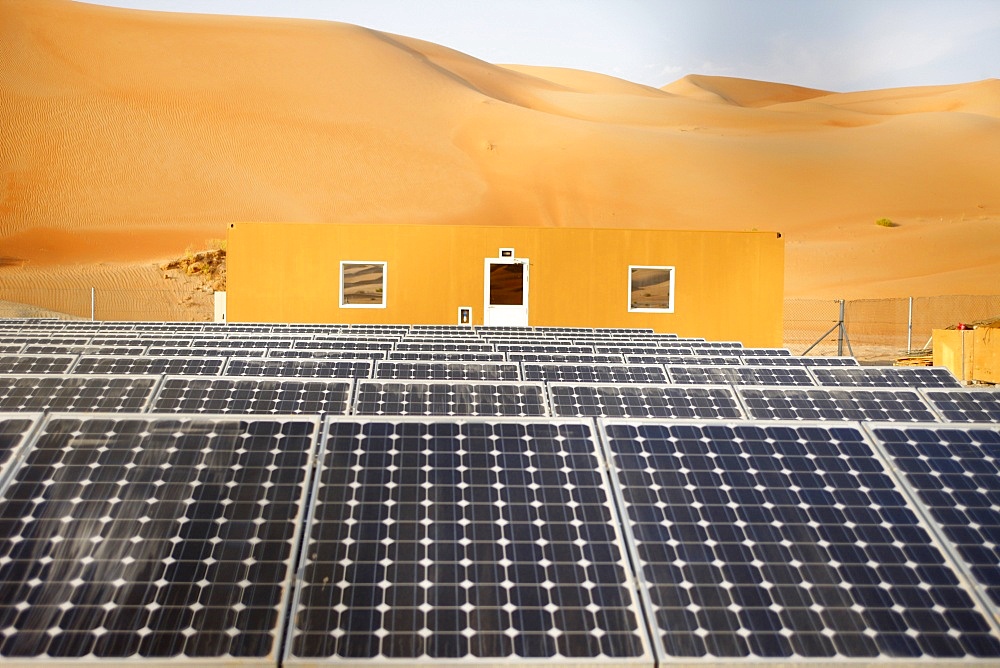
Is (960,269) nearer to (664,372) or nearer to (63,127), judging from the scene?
(664,372)

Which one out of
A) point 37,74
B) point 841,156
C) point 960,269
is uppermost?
point 37,74

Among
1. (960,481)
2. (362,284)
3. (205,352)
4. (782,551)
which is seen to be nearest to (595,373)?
(205,352)

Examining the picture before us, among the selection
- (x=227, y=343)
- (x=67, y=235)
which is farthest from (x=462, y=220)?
(x=227, y=343)

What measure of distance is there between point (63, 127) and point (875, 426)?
8811 cm

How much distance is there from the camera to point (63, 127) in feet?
256

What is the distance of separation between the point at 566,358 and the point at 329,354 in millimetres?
3604

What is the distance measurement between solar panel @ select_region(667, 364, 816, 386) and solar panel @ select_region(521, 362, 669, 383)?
0.25 metres

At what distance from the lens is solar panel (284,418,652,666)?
3.28 m

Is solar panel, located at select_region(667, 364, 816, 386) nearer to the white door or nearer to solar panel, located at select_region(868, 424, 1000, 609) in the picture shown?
solar panel, located at select_region(868, 424, 1000, 609)

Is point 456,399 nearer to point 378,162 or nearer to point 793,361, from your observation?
point 793,361

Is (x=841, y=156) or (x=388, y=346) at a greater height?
(x=841, y=156)

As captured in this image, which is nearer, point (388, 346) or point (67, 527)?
point (67, 527)

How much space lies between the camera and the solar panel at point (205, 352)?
1244 centimetres

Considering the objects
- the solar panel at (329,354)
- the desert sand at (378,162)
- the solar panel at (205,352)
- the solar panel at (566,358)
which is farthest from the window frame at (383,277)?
the desert sand at (378,162)
